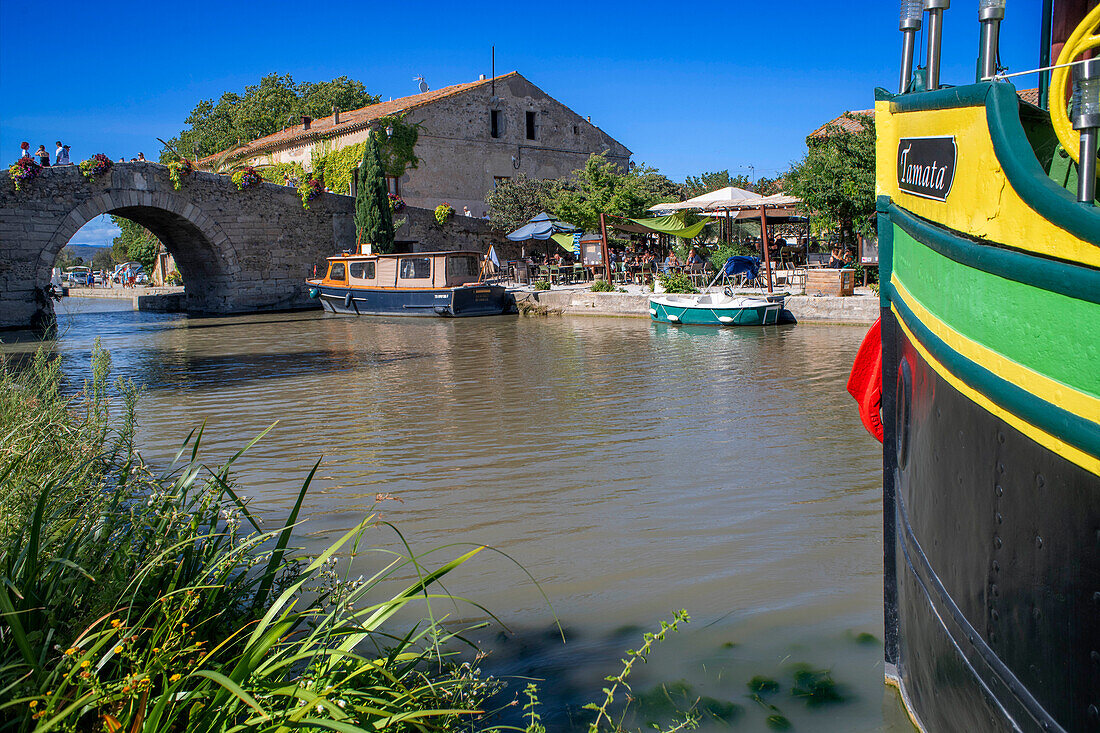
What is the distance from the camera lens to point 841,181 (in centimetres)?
1641

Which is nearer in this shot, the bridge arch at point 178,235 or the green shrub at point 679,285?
the green shrub at point 679,285

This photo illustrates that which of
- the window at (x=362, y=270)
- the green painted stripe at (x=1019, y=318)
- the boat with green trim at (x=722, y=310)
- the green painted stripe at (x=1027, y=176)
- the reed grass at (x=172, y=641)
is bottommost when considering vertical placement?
the reed grass at (x=172, y=641)

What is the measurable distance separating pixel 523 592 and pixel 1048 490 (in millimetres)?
2694

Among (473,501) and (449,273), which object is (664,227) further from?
(473,501)

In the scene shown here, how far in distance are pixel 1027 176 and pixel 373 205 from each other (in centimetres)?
2463

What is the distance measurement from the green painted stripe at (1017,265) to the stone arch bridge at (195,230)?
21.7 meters

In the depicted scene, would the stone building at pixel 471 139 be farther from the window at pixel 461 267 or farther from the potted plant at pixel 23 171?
the potted plant at pixel 23 171

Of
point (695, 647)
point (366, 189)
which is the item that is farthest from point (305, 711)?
point (366, 189)

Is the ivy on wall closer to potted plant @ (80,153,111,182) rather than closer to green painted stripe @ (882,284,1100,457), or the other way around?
potted plant @ (80,153,111,182)

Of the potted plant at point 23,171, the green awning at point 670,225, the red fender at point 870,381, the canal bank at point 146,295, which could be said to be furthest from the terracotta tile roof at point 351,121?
the red fender at point 870,381

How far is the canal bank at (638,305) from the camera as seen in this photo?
597 inches

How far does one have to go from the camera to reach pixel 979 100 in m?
1.91

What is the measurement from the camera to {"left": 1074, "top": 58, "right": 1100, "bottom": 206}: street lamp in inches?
59.0

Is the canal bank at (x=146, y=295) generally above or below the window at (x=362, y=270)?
below
